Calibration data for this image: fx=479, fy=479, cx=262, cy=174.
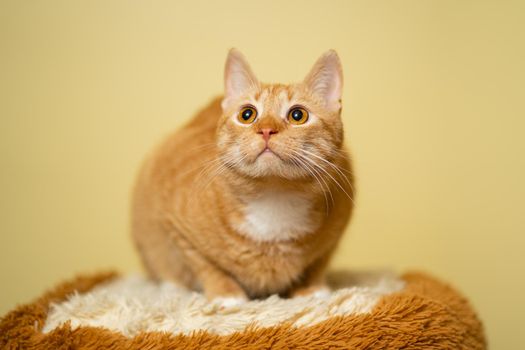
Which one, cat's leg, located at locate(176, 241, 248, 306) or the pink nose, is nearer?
the pink nose

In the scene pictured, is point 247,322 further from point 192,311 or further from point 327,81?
point 327,81

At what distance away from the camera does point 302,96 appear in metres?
1.54

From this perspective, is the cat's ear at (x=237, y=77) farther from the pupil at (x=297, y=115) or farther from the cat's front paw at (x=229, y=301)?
the cat's front paw at (x=229, y=301)

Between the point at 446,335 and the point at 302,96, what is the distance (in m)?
0.83

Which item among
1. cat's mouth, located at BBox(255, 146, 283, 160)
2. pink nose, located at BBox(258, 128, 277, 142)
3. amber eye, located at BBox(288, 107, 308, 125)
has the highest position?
amber eye, located at BBox(288, 107, 308, 125)

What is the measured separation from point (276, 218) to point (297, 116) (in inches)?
13.3

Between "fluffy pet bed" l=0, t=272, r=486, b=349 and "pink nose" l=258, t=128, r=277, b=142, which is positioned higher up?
"pink nose" l=258, t=128, r=277, b=142

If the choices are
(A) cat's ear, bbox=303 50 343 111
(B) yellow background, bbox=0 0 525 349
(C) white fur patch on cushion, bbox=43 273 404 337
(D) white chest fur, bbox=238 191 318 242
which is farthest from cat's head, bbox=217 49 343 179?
(B) yellow background, bbox=0 0 525 349

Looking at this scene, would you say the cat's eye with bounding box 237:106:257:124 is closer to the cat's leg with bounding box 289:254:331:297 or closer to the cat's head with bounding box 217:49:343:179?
the cat's head with bounding box 217:49:343:179

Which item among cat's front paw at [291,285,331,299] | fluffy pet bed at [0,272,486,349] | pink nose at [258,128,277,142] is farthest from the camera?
cat's front paw at [291,285,331,299]

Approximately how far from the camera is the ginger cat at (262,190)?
55.7 inches

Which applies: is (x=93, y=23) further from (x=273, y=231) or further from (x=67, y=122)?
(x=273, y=231)

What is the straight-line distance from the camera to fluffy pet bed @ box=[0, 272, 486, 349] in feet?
4.00

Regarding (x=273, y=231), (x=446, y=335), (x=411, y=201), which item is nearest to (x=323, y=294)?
(x=273, y=231)
